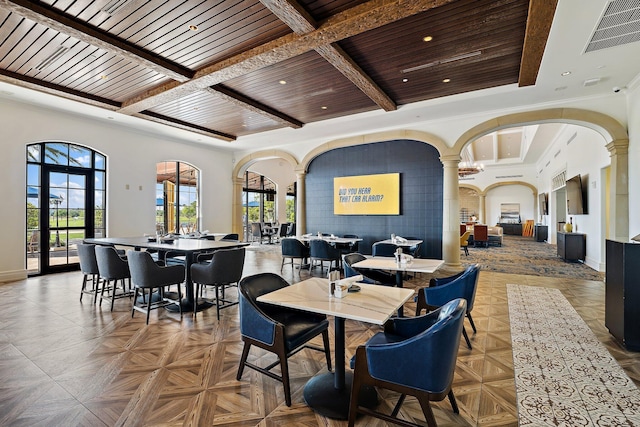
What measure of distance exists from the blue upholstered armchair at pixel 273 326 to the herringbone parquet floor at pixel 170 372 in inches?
10.2

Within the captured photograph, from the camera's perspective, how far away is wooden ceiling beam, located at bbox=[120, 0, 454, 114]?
132 inches

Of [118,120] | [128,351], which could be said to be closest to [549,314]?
[128,351]

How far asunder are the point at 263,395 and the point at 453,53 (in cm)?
487

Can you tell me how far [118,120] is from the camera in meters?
7.60

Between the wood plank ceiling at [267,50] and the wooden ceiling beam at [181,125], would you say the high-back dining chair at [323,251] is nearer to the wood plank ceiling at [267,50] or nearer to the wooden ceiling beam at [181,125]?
the wood plank ceiling at [267,50]

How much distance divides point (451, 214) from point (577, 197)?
413 cm

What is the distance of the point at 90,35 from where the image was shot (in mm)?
3910

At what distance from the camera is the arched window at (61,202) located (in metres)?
6.82

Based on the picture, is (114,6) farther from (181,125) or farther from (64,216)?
(64,216)

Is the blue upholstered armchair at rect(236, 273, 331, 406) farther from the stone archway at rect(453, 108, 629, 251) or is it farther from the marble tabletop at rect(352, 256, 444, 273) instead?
the stone archway at rect(453, 108, 629, 251)

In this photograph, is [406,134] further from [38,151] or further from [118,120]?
[38,151]

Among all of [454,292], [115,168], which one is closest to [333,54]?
[454,292]

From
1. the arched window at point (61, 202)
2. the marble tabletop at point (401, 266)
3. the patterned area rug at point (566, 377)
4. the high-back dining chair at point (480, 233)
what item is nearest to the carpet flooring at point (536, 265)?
the high-back dining chair at point (480, 233)

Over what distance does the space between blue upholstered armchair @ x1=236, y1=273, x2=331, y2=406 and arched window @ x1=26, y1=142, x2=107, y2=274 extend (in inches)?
275
